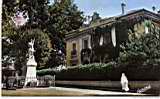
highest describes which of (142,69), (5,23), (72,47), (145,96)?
(5,23)

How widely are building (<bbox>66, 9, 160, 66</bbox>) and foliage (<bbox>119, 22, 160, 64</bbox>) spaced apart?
2.4 inches

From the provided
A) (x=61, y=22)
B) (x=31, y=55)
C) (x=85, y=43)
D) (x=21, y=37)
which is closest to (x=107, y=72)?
(x=85, y=43)

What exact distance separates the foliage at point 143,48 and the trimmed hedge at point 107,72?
0.32 ft

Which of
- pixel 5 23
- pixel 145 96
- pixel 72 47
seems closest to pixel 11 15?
pixel 5 23

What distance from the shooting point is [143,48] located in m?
4.61

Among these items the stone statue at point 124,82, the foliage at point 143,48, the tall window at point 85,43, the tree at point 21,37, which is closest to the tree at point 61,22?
the tree at point 21,37

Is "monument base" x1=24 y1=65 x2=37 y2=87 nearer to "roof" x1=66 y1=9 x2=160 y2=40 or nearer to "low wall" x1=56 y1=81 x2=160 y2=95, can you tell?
"low wall" x1=56 y1=81 x2=160 y2=95

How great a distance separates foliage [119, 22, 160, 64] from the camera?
4598mm

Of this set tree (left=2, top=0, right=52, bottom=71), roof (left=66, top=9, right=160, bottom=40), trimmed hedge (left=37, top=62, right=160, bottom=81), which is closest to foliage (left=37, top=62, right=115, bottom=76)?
→ trimmed hedge (left=37, top=62, right=160, bottom=81)

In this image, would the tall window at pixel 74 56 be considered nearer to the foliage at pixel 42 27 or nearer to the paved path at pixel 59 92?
the foliage at pixel 42 27

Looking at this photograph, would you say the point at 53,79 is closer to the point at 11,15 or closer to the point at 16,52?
the point at 16,52

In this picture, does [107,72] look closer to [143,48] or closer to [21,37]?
[143,48]

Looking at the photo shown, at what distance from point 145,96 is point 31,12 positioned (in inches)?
70.1

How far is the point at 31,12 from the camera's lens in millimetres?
4867
